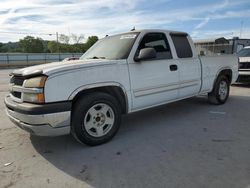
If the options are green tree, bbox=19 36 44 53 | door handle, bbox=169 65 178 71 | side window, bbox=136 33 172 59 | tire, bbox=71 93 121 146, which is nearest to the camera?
tire, bbox=71 93 121 146

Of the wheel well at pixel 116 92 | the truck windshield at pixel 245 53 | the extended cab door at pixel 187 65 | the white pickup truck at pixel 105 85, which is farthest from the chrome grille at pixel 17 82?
the truck windshield at pixel 245 53

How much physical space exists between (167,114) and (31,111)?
342 cm

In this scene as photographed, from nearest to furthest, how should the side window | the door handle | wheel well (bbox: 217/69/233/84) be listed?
1. the side window
2. the door handle
3. wheel well (bbox: 217/69/233/84)

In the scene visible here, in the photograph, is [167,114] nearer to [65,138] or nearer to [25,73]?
[65,138]

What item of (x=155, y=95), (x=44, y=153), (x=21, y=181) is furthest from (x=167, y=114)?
(x=21, y=181)

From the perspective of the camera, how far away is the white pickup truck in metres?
3.33

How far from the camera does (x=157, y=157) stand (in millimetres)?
3428

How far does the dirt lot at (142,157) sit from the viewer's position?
2.85 meters

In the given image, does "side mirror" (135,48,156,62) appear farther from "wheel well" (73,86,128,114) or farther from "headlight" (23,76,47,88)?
"headlight" (23,76,47,88)

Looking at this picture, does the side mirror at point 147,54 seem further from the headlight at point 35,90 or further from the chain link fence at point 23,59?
the chain link fence at point 23,59

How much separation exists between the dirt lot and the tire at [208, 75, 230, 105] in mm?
1223

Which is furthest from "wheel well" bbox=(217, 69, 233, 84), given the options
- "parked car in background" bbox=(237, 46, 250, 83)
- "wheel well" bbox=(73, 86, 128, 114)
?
"wheel well" bbox=(73, 86, 128, 114)

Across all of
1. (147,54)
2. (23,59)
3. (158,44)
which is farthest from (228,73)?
(23,59)

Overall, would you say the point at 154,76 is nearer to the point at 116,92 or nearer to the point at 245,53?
the point at 116,92
